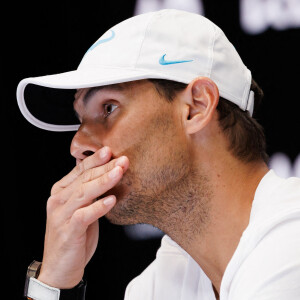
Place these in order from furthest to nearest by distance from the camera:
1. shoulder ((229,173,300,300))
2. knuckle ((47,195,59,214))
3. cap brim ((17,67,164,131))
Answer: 1. knuckle ((47,195,59,214))
2. cap brim ((17,67,164,131))
3. shoulder ((229,173,300,300))

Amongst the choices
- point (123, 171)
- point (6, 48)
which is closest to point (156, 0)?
point (6, 48)

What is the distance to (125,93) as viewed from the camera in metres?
1.16

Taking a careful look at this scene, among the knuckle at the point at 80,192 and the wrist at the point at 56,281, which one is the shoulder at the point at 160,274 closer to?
the wrist at the point at 56,281

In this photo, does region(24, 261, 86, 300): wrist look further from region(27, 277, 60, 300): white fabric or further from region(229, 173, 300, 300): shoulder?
region(229, 173, 300, 300): shoulder

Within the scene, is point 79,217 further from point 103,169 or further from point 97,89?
point 97,89

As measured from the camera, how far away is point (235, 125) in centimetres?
123

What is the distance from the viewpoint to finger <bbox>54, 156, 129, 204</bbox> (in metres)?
1.13

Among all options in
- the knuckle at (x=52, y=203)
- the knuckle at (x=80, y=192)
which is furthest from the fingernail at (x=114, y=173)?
the knuckle at (x=52, y=203)

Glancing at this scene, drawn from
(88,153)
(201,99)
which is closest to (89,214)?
(88,153)

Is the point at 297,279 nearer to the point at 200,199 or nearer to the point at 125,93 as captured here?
the point at 200,199

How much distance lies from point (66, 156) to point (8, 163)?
0.21m

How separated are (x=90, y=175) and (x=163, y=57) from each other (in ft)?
1.00

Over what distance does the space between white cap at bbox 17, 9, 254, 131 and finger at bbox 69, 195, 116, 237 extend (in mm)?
255

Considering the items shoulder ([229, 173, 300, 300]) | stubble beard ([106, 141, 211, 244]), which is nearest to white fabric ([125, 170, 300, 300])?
shoulder ([229, 173, 300, 300])
